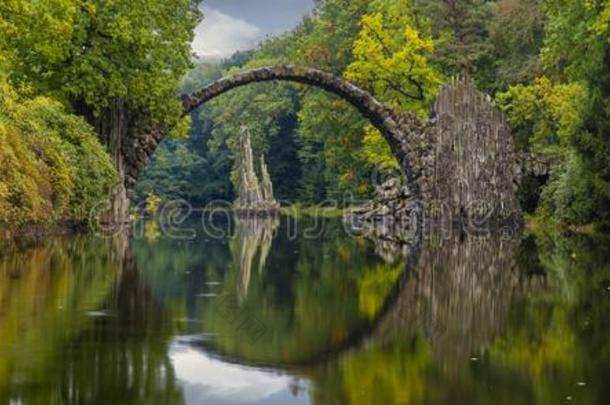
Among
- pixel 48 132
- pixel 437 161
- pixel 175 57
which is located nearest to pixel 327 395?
pixel 48 132

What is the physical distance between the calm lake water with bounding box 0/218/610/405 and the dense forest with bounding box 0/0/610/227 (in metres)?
6.41

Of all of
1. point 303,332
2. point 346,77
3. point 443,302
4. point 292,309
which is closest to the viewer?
point 303,332

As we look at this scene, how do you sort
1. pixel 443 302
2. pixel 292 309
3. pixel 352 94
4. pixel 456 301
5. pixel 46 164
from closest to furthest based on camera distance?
pixel 292 309
pixel 443 302
pixel 456 301
pixel 46 164
pixel 352 94

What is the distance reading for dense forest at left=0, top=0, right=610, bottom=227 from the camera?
24.0 meters

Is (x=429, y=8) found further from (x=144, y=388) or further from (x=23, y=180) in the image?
(x=144, y=388)

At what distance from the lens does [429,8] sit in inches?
1881

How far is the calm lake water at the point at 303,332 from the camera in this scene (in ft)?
21.8

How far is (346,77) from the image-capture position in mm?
44594

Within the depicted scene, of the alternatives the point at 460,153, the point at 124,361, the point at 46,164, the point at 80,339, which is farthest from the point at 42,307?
the point at 460,153

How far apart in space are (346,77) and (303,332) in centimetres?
3588

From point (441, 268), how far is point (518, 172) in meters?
21.0

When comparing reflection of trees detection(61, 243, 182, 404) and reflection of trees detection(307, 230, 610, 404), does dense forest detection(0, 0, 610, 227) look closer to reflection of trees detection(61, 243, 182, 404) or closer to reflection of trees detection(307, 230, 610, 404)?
reflection of trees detection(307, 230, 610, 404)

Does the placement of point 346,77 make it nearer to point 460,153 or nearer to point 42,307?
point 460,153

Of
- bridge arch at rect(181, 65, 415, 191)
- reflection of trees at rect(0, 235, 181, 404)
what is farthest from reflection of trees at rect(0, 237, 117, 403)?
bridge arch at rect(181, 65, 415, 191)
